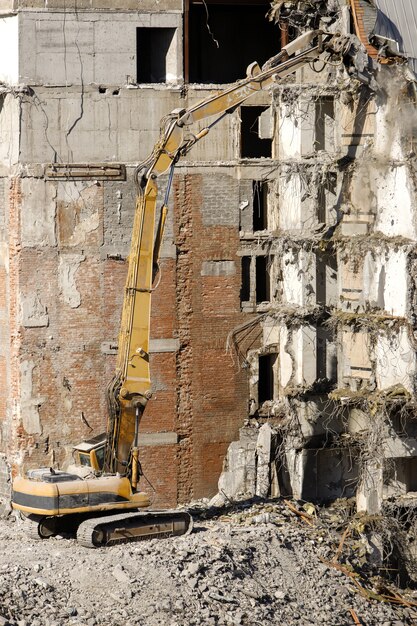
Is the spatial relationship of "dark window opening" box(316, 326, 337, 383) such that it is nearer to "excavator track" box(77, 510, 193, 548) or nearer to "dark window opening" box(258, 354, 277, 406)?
"dark window opening" box(258, 354, 277, 406)

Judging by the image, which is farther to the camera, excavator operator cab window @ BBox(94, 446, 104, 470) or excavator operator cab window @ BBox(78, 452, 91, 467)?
excavator operator cab window @ BBox(78, 452, 91, 467)

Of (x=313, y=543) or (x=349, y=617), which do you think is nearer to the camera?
(x=349, y=617)

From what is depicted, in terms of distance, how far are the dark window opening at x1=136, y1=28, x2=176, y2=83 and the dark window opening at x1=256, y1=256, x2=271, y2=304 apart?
4175 millimetres

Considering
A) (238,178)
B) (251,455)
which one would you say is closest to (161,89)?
(238,178)

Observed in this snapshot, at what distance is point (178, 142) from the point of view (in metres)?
26.0

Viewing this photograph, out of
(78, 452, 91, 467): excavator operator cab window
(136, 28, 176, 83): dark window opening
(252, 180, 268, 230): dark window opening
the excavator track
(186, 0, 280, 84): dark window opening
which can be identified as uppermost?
(186, 0, 280, 84): dark window opening

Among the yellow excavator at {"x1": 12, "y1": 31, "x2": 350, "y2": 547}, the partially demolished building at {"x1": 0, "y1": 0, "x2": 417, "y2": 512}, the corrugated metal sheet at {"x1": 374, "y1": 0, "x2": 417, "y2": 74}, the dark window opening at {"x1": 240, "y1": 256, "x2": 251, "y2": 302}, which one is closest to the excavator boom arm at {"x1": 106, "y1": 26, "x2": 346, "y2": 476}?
the yellow excavator at {"x1": 12, "y1": 31, "x2": 350, "y2": 547}

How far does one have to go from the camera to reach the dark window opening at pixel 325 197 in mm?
28641

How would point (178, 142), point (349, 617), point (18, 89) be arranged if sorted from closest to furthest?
point (349, 617) < point (178, 142) < point (18, 89)

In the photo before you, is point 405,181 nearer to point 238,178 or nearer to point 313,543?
point 238,178

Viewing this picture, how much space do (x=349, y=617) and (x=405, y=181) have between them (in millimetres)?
7816

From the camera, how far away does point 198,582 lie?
23516mm

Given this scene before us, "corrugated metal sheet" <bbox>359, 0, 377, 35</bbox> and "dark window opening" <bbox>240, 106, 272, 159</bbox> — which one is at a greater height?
"corrugated metal sheet" <bbox>359, 0, 377, 35</bbox>

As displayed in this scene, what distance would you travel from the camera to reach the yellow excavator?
2483cm
